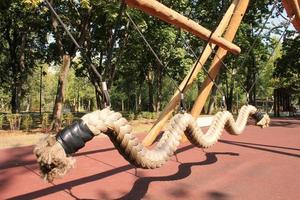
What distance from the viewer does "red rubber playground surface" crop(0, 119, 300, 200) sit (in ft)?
23.3

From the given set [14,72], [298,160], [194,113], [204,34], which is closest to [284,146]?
[298,160]

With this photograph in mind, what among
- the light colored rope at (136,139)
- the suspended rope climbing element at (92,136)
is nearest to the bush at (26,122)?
the light colored rope at (136,139)

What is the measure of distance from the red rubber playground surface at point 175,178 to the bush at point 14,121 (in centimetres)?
773

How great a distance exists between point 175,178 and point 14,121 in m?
13.2

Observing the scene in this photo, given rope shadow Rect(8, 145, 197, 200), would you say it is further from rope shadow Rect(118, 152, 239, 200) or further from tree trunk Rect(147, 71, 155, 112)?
tree trunk Rect(147, 71, 155, 112)

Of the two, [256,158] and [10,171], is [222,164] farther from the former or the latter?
[10,171]

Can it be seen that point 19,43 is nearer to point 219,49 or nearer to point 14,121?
point 14,121

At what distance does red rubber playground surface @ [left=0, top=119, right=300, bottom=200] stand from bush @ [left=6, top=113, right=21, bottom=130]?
7728 millimetres

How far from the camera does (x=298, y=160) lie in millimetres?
10477

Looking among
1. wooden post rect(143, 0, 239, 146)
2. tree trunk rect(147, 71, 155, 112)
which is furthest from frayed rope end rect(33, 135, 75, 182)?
tree trunk rect(147, 71, 155, 112)

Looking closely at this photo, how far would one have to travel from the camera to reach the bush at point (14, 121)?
63.1 ft

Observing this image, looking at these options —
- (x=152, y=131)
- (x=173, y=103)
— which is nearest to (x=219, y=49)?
(x=173, y=103)

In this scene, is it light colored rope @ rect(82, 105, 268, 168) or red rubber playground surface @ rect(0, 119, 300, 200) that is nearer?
light colored rope @ rect(82, 105, 268, 168)

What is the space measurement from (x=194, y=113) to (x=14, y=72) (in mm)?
22839
